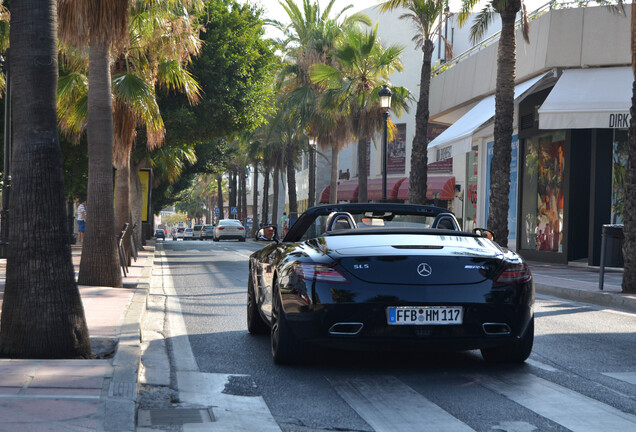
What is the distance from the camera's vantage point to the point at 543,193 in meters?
25.7

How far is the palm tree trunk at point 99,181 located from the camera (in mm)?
13164

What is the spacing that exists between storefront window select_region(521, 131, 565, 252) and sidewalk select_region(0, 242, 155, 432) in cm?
1901

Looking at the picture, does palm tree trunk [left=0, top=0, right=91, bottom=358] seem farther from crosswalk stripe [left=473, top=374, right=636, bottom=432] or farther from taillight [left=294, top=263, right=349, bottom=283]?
crosswalk stripe [left=473, top=374, right=636, bottom=432]

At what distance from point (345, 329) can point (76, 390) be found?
1.88m

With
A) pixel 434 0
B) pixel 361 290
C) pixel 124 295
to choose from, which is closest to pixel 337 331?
pixel 361 290

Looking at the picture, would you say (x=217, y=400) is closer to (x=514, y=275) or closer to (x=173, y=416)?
(x=173, y=416)

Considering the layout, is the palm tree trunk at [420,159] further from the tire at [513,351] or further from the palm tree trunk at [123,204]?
the tire at [513,351]

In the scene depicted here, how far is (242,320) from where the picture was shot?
10.1 meters

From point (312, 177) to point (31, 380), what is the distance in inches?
1684

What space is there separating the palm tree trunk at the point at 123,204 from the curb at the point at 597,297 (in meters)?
9.52

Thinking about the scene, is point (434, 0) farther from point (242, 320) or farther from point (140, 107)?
point (242, 320)

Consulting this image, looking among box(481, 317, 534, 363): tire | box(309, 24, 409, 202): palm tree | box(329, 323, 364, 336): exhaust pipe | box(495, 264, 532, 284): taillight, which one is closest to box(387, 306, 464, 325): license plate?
box(329, 323, 364, 336): exhaust pipe

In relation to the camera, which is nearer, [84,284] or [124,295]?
[124,295]

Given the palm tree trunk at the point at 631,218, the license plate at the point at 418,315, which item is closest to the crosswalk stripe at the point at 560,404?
the license plate at the point at 418,315
